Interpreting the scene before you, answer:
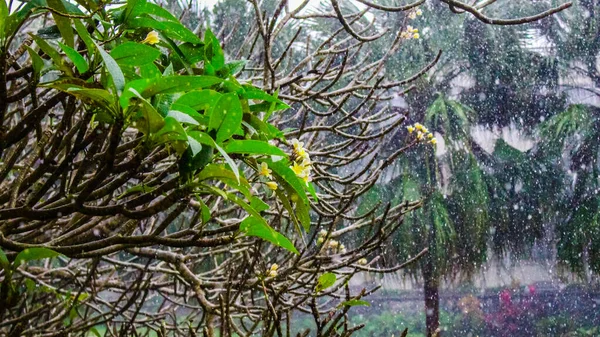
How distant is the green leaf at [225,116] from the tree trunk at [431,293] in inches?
164

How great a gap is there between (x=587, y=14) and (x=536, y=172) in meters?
1.18

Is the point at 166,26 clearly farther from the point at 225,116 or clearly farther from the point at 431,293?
the point at 431,293

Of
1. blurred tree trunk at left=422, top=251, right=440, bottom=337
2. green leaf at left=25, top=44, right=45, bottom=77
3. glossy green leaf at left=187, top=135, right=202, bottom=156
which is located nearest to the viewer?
glossy green leaf at left=187, top=135, right=202, bottom=156

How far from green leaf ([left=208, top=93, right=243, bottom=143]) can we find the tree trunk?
13.6ft

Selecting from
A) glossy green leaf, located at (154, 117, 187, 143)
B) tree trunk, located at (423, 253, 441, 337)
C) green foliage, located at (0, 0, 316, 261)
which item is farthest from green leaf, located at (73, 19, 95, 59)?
tree trunk, located at (423, 253, 441, 337)

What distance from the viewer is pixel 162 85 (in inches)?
14.1

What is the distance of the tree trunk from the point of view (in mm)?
4395

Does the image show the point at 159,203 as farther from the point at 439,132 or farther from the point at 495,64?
the point at 495,64

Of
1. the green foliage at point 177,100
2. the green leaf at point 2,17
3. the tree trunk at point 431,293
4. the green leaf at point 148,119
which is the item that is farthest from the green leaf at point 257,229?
the tree trunk at point 431,293

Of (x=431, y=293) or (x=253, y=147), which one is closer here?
(x=253, y=147)

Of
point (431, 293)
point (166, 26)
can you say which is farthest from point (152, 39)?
point (431, 293)

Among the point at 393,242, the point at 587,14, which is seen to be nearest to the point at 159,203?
the point at 393,242

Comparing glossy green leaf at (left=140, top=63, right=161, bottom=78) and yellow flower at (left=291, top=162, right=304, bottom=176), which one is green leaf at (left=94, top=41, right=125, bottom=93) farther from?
yellow flower at (left=291, top=162, right=304, bottom=176)

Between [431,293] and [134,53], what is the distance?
4330 mm
